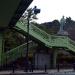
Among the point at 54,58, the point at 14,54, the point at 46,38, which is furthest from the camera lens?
the point at 54,58

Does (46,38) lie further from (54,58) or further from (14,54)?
(14,54)


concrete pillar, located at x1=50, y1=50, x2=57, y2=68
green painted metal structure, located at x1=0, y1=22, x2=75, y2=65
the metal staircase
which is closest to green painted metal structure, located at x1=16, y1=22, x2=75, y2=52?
green painted metal structure, located at x1=0, y1=22, x2=75, y2=65

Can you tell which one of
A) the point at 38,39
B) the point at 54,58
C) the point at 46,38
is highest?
the point at 46,38

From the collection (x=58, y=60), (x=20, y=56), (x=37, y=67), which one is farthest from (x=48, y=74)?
(x=58, y=60)

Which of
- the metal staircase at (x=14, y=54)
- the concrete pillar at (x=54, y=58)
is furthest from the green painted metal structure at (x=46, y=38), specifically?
the metal staircase at (x=14, y=54)

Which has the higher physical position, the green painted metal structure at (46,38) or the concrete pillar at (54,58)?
the green painted metal structure at (46,38)

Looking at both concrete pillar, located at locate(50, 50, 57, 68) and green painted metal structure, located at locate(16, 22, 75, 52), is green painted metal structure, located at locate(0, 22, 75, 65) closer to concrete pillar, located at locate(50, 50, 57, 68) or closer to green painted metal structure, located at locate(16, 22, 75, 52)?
green painted metal structure, located at locate(16, 22, 75, 52)

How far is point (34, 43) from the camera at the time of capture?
2132 inches

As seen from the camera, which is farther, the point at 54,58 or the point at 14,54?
the point at 54,58

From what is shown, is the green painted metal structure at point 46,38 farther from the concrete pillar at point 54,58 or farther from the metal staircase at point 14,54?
the metal staircase at point 14,54

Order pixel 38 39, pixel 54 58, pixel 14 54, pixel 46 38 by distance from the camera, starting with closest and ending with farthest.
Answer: pixel 38 39 → pixel 46 38 → pixel 14 54 → pixel 54 58

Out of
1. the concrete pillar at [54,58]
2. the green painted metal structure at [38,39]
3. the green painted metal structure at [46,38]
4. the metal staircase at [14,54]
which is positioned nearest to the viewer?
the green painted metal structure at [46,38]

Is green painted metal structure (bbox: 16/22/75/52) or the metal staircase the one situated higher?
green painted metal structure (bbox: 16/22/75/52)

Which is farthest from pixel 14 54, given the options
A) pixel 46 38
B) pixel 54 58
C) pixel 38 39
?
pixel 54 58
